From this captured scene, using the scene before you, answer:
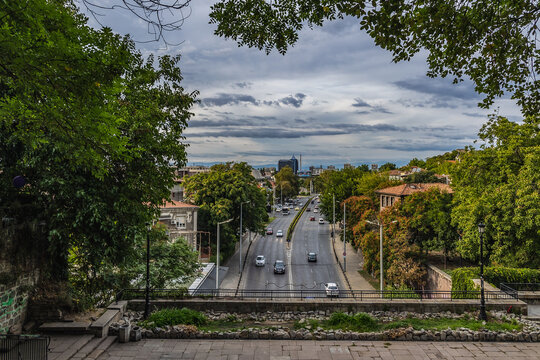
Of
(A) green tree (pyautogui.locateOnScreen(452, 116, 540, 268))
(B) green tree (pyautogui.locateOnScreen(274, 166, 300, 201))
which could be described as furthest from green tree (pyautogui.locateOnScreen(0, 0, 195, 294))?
(B) green tree (pyautogui.locateOnScreen(274, 166, 300, 201))

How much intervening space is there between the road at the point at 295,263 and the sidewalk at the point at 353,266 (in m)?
0.97

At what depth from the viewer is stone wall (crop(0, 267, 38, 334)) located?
9145mm

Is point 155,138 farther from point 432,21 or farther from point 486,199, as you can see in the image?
point 486,199

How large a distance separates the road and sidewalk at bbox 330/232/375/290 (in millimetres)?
972

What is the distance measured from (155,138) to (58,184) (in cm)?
303

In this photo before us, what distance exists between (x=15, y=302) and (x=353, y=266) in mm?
31466

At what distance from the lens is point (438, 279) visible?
2483cm

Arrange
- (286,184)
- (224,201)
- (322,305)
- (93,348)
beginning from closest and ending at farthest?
1. (93,348)
2. (322,305)
3. (224,201)
4. (286,184)

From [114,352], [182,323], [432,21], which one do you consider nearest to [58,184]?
[114,352]

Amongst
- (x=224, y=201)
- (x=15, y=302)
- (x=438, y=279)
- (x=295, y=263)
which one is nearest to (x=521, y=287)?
(x=438, y=279)

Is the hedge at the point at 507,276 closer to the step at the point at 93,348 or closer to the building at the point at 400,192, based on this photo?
Answer: the building at the point at 400,192

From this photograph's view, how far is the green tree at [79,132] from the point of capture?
4.66 metres

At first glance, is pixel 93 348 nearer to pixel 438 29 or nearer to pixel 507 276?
pixel 438 29

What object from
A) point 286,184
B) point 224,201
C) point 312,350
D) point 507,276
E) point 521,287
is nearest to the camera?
point 312,350
